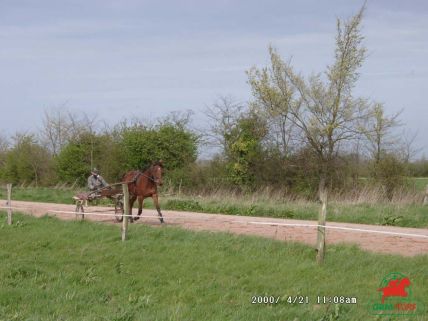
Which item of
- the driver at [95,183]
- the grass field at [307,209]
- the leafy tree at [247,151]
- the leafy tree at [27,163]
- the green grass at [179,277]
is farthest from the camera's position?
the leafy tree at [27,163]

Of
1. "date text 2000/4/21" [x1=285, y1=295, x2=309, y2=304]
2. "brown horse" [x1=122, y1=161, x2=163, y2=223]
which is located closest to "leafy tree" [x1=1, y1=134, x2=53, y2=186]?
"brown horse" [x1=122, y1=161, x2=163, y2=223]

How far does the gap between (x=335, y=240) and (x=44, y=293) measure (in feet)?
22.3

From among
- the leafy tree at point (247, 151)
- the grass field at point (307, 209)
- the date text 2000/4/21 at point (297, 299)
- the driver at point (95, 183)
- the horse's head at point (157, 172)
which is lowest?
the date text 2000/4/21 at point (297, 299)

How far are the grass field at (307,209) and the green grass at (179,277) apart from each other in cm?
647

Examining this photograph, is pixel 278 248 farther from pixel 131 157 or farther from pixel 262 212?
pixel 131 157

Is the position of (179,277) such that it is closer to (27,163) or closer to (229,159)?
(229,159)

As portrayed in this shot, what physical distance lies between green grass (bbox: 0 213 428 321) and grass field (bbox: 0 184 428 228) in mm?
6471

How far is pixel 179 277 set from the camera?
9.41m

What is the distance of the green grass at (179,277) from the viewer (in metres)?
7.45

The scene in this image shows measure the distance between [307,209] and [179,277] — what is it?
38.1 ft

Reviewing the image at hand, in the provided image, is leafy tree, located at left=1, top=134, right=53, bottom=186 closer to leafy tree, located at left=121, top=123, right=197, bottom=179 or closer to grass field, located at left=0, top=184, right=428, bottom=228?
leafy tree, located at left=121, top=123, right=197, bottom=179

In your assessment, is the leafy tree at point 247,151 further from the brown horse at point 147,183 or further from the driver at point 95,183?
the brown horse at point 147,183

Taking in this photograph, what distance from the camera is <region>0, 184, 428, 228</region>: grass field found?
17.5m

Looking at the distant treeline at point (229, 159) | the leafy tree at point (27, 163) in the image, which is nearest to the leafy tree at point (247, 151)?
the distant treeline at point (229, 159)
